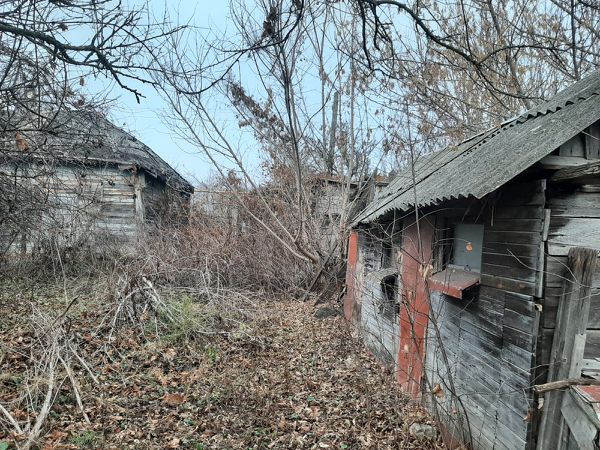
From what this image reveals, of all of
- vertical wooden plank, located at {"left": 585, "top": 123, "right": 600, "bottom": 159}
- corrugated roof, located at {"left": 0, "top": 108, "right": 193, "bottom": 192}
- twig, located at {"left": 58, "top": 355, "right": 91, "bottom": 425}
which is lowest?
twig, located at {"left": 58, "top": 355, "right": 91, "bottom": 425}

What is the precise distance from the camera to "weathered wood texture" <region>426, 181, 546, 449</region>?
10.7 feet

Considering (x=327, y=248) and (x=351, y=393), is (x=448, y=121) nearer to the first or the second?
(x=327, y=248)

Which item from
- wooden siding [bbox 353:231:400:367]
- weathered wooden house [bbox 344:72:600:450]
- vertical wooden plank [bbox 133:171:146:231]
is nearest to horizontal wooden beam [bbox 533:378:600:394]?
weathered wooden house [bbox 344:72:600:450]

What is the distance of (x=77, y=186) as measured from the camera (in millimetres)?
10219

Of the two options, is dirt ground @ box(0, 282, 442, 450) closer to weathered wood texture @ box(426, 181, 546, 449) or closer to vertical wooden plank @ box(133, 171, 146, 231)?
weathered wood texture @ box(426, 181, 546, 449)

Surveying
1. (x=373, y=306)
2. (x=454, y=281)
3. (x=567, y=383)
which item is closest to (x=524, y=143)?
(x=454, y=281)

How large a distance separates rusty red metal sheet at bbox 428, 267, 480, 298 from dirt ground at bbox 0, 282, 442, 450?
5.49ft

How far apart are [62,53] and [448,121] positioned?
381 inches

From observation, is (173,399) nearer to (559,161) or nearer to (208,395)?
(208,395)

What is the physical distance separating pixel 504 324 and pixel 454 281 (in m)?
0.79

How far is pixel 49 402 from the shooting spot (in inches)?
177

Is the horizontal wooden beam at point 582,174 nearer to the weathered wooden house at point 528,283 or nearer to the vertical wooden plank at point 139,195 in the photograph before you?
the weathered wooden house at point 528,283

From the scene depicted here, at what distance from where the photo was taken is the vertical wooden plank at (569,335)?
3049 mm

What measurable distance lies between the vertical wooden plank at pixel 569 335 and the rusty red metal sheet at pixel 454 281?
91cm
